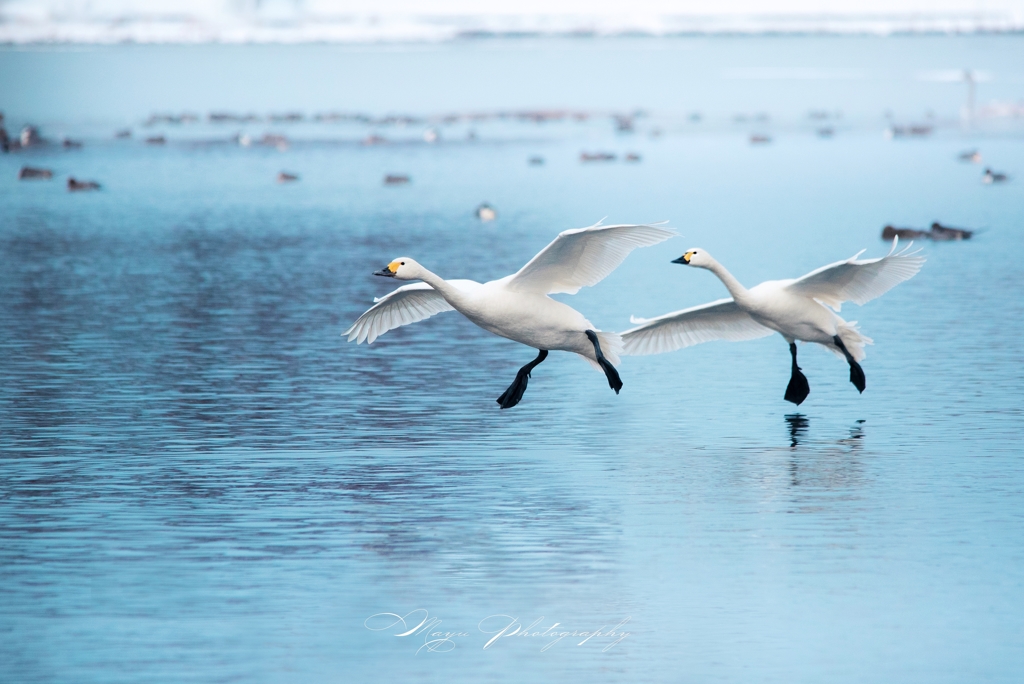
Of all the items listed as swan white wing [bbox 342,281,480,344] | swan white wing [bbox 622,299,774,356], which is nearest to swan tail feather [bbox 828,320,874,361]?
swan white wing [bbox 622,299,774,356]

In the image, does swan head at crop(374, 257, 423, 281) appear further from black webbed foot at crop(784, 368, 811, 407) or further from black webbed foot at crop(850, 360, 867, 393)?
black webbed foot at crop(850, 360, 867, 393)

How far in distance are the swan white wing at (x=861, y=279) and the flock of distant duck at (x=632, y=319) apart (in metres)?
0.01

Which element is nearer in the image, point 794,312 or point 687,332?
point 794,312

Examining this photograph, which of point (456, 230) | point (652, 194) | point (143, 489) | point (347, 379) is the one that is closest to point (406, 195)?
point (652, 194)

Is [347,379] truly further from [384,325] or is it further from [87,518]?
[87,518]

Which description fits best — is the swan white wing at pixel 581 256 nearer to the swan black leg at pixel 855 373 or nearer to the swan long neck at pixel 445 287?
the swan long neck at pixel 445 287

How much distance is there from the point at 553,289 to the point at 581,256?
0.52 meters

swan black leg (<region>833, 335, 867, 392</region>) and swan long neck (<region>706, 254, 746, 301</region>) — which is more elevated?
swan long neck (<region>706, 254, 746, 301</region>)

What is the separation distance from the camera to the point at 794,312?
16.0m

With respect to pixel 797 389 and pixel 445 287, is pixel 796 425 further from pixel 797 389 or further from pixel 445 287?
pixel 445 287

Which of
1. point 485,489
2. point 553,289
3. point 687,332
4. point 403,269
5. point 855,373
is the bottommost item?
point 485,489

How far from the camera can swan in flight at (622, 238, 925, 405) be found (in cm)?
1588

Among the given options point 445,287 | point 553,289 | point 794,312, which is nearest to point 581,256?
point 553,289

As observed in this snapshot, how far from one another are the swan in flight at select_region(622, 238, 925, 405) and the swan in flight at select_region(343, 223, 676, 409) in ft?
3.06
